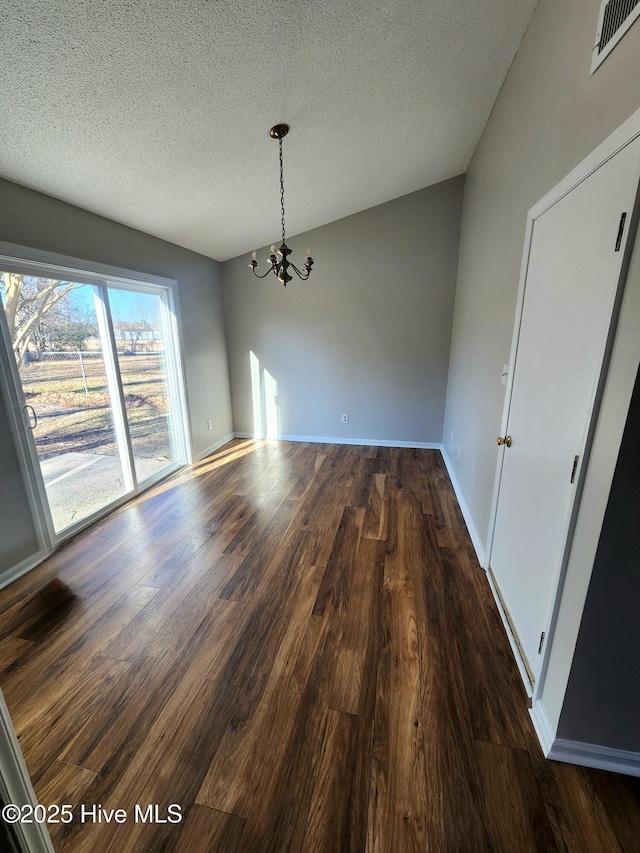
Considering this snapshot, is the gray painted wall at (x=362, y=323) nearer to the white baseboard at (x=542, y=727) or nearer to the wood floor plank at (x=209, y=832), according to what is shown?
the white baseboard at (x=542, y=727)

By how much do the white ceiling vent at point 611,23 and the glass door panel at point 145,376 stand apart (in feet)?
11.0

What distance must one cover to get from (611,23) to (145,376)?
12.3ft

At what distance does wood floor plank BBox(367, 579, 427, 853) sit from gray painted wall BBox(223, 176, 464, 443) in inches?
124

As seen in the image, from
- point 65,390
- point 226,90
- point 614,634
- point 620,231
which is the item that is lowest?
point 614,634

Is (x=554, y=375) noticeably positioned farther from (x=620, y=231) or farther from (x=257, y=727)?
(x=257, y=727)

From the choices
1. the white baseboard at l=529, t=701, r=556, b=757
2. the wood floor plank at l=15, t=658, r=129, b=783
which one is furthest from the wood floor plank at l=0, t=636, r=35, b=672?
the white baseboard at l=529, t=701, r=556, b=757

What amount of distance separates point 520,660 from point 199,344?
13.7 ft

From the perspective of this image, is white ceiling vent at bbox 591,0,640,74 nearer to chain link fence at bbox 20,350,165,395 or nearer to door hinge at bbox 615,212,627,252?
door hinge at bbox 615,212,627,252

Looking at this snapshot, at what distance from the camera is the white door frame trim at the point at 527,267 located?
95cm

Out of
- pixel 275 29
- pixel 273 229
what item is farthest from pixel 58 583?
pixel 273 229

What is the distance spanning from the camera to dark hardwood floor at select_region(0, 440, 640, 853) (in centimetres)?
109

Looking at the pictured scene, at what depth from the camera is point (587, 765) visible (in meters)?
1.22

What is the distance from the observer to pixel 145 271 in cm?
327

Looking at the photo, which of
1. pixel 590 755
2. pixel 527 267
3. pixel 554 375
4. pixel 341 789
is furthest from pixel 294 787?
pixel 527 267
